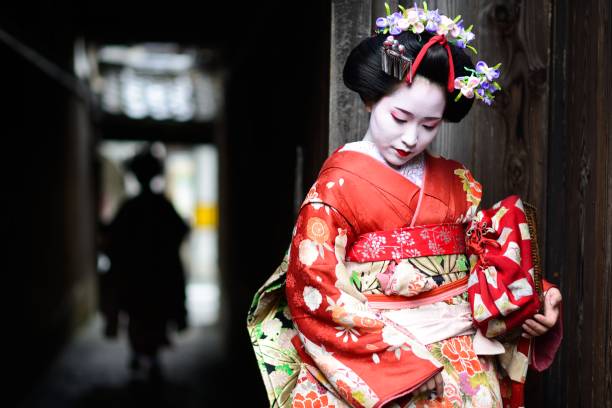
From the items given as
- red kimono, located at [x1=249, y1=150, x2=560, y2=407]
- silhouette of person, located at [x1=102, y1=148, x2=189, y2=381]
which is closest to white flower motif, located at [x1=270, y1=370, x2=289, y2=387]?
red kimono, located at [x1=249, y1=150, x2=560, y2=407]

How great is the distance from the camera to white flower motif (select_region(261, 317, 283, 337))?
242cm

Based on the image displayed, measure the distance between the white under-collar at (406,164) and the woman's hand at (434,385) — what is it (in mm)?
641

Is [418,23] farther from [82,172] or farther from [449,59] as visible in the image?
[82,172]

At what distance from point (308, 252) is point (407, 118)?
1.80 feet

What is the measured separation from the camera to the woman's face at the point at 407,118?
Result: 2156mm

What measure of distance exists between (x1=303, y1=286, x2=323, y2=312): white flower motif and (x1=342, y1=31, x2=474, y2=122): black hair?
0.67m

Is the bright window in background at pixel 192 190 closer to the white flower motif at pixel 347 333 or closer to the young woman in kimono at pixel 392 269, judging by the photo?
the young woman in kimono at pixel 392 269

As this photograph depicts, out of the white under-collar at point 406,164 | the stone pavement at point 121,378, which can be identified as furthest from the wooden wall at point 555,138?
the stone pavement at point 121,378

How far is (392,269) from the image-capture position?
86.4 inches

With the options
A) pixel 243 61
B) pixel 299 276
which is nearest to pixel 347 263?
pixel 299 276

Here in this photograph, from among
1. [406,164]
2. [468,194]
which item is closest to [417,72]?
[406,164]

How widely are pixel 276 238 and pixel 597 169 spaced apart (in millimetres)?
2897

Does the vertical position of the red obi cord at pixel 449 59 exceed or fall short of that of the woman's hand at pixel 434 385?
it exceeds it

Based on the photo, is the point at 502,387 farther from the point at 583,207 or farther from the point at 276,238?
the point at 276,238
